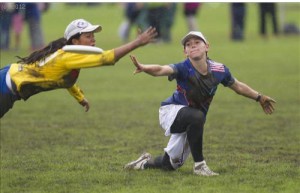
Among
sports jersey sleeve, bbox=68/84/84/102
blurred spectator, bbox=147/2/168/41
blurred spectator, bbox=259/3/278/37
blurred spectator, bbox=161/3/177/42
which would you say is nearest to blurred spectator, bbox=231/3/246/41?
blurred spectator, bbox=259/3/278/37

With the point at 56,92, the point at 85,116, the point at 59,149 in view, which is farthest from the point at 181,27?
the point at 59,149

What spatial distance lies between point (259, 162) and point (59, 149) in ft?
8.37

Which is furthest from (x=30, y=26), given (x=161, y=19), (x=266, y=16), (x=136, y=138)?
(x=136, y=138)

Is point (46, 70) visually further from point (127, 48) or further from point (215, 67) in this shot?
point (215, 67)

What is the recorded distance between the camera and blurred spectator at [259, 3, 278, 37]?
2770 centimetres

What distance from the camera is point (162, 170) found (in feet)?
27.8

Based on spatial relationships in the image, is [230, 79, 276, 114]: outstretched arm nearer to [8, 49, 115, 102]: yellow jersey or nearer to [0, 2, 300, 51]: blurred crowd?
[8, 49, 115, 102]: yellow jersey

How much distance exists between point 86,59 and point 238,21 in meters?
21.1

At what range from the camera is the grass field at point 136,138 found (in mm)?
7852

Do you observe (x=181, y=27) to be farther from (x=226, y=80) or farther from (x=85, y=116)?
(x=226, y=80)

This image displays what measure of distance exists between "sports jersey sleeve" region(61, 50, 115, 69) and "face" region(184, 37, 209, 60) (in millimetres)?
1101

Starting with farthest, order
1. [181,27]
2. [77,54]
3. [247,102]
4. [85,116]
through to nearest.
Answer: [181,27], [247,102], [85,116], [77,54]

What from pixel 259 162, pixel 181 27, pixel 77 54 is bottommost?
pixel 181 27

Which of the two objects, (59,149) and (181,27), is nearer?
(59,149)
